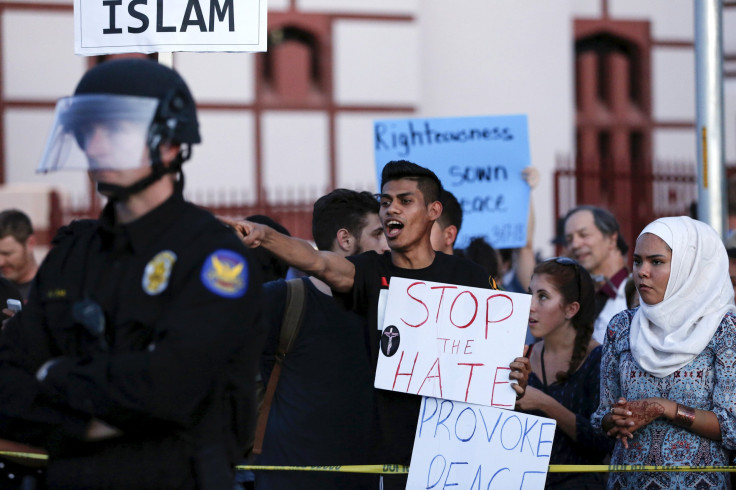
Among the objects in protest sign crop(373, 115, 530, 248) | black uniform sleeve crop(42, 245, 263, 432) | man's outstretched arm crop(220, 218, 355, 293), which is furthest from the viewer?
protest sign crop(373, 115, 530, 248)

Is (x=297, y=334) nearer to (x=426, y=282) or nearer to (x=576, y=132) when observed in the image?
(x=426, y=282)

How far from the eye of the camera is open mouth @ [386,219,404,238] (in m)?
4.43

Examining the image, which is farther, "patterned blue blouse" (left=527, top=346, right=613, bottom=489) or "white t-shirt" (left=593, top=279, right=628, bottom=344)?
"white t-shirt" (left=593, top=279, right=628, bottom=344)

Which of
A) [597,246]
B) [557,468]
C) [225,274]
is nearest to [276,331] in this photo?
[557,468]

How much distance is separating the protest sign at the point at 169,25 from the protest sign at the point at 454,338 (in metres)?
1.43

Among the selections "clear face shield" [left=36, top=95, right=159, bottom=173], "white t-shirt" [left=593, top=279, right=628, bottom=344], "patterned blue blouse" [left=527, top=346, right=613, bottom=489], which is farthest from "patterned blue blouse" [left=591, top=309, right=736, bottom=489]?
"clear face shield" [left=36, top=95, right=159, bottom=173]

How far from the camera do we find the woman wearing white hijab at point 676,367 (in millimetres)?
4273

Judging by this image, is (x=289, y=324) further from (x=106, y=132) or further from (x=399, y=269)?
(x=106, y=132)

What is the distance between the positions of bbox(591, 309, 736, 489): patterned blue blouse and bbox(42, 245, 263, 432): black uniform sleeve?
2.25 m

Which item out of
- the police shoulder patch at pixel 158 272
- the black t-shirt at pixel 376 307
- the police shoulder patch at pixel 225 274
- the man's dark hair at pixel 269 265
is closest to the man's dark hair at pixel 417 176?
the black t-shirt at pixel 376 307

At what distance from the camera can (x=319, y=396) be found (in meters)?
4.75

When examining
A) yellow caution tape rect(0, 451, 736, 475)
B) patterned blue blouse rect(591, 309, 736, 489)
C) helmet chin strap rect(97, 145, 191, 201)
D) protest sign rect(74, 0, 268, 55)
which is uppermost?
protest sign rect(74, 0, 268, 55)

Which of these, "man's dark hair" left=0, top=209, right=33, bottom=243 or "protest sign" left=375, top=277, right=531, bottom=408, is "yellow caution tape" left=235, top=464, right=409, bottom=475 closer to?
"protest sign" left=375, top=277, right=531, bottom=408

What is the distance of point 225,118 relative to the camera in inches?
622
